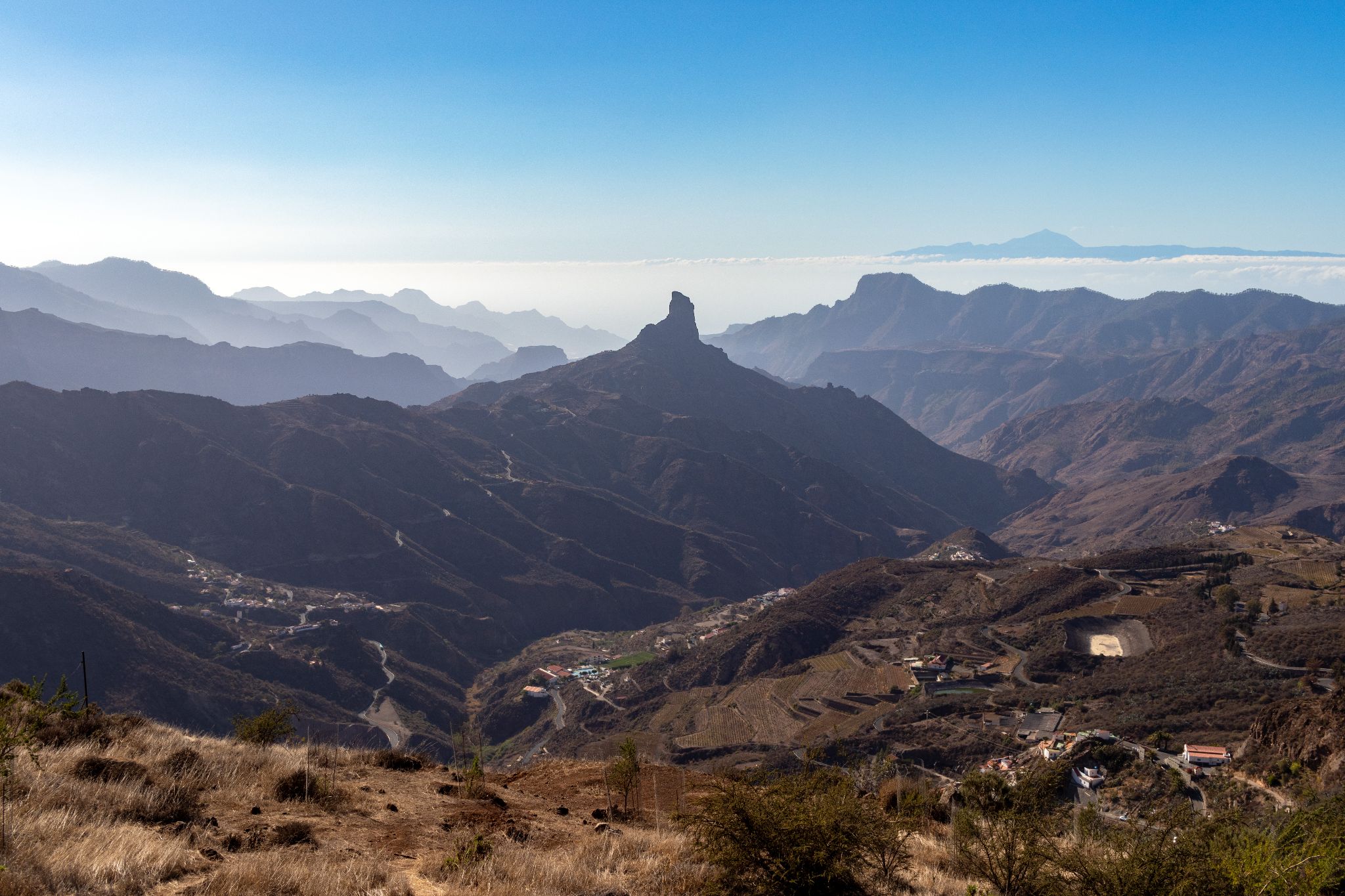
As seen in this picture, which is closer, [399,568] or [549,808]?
[549,808]

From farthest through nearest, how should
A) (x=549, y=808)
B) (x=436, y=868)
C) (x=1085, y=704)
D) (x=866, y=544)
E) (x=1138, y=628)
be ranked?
(x=866, y=544), (x=1138, y=628), (x=1085, y=704), (x=549, y=808), (x=436, y=868)

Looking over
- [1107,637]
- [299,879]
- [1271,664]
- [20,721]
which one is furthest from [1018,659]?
[20,721]

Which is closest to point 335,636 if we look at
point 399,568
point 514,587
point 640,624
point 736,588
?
point 399,568

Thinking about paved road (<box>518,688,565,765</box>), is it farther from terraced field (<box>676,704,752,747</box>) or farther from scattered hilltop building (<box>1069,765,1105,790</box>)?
scattered hilltop building (<box>1069,765,1105,790</box>)

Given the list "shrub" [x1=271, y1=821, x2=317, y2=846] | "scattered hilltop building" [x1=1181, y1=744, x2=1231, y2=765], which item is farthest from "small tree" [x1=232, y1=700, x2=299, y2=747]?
"scattered hilltop building" [x1=1181, y1=744, x2=1231, y2=765]

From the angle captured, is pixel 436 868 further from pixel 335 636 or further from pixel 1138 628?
pixel 335 636

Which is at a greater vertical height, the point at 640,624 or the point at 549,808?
the point at 549,808
